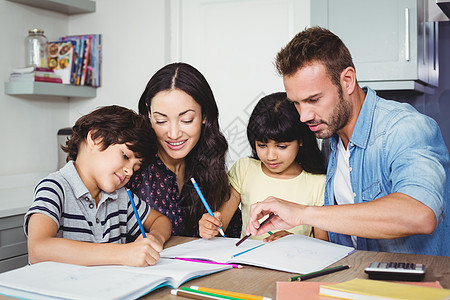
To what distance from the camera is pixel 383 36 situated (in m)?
2.57

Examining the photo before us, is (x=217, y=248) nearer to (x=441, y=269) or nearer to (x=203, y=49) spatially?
(x=441, y=269)

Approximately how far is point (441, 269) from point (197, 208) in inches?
38.7

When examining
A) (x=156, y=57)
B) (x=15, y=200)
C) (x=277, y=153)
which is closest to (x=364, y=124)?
(x=277, y=153)

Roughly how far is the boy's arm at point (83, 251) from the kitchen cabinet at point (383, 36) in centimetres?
175

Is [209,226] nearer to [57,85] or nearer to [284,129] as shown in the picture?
[284,129]

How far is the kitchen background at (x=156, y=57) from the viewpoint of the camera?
304 cm

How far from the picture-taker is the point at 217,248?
56.3 inches

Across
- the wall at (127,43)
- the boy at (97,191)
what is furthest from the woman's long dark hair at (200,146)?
the wall at (127,43)

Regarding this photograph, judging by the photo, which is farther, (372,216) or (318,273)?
(372,216)

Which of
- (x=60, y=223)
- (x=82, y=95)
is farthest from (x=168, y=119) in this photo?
(x=82, y=95)

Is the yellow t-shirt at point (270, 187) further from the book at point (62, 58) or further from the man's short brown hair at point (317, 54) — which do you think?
the book at point (62, 58)

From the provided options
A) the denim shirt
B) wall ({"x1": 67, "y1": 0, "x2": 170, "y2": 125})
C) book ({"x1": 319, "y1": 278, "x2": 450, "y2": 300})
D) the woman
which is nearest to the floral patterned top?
the woman

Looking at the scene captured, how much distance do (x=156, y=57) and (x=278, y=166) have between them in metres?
1.60

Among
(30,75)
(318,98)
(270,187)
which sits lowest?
(270,187)
